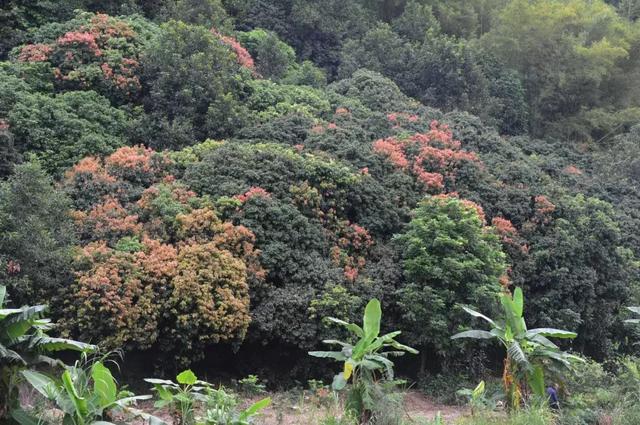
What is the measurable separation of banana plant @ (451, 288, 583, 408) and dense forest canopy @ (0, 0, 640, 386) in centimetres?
274

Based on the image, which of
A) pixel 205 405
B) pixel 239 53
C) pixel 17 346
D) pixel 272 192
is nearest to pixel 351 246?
pixel 272 192

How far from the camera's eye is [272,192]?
579 inches

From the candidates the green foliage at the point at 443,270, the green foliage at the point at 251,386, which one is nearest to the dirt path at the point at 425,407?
the green foliage at the point at 443,270

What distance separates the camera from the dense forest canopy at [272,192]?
1209 centimetres

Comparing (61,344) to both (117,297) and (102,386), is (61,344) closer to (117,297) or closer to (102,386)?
(102,386)

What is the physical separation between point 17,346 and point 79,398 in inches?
50.2

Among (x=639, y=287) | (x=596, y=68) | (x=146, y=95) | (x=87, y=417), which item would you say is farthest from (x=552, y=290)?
(x=596, y=68)

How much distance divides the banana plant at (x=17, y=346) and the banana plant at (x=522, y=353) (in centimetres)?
515

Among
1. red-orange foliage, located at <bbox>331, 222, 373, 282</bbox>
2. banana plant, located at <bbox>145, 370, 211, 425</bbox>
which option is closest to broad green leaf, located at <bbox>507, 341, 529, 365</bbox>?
banana plant, located at <bbox>145, 370, 211, 425</bbox>

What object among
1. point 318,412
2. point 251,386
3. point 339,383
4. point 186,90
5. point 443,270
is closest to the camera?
point 339,383

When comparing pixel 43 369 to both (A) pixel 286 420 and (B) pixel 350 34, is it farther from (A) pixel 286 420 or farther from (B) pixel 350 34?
(B) pixel 350 34

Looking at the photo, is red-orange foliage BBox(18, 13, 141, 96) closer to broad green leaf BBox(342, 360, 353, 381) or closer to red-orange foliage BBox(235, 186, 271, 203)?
red-orange foliage BBox(235, 186, 271, 203)

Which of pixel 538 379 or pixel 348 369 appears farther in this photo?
pixel 538 379

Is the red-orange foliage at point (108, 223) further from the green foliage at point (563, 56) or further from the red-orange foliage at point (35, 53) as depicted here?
the green foliage at point (563, 56)
